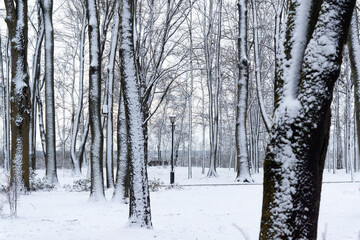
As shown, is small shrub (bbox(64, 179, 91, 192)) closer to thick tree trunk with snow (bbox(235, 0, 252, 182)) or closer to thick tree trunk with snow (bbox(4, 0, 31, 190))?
thick tree trunk with snow (bbox(4, 0, 31, 190))

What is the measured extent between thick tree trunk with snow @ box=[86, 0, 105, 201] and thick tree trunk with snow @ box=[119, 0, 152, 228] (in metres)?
3.55

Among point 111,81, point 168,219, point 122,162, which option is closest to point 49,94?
point 111,81

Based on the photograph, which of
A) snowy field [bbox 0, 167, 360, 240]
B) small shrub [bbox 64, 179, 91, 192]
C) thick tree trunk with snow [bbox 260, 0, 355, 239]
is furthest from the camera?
small shrub [bbox 64, 179, 91, 192]

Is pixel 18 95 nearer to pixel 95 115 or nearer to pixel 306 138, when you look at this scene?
pixel 95 115

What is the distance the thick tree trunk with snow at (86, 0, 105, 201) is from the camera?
9.07 metres

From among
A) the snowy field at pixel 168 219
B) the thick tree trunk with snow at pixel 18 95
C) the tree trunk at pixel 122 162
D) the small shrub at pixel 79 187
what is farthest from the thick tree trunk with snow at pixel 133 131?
the small shrub at pixel 79 187

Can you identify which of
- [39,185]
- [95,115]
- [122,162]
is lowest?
[39,185]

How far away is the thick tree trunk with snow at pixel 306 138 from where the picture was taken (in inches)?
103

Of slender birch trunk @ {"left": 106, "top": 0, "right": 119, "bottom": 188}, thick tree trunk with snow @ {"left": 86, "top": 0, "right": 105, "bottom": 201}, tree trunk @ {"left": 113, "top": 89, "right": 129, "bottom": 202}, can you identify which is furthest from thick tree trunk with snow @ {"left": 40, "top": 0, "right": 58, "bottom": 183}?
tree trunk @ {"left": 113, "top": 89, "right": 129, "bottom": 202}

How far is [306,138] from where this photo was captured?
2633 mm

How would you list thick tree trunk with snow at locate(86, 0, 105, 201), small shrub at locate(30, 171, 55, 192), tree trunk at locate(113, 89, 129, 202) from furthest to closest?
small shrub at locate(30, 171, 55, 192), thick tree trunk with snow at locate(86, 0, 105, 201), tree trunk at locate(113, 89, 129, 202)

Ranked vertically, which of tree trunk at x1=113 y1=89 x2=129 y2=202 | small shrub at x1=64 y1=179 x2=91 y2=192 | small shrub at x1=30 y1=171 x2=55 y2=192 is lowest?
small shrub at x1=64 y1=179 x2=91 y2=192

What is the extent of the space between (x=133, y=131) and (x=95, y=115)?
383 cm

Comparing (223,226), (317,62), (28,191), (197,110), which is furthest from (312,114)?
(197,110)
